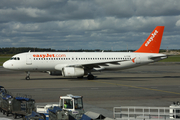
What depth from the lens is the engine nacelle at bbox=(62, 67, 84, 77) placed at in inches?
1329

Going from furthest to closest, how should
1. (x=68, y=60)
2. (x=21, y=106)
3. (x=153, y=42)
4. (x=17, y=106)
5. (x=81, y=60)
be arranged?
1. (x=153, y=42)
2. (x=81, y=60)
3. (x=68, y=60)
4. (x=21, y=106)
5. (x=17, y=106)

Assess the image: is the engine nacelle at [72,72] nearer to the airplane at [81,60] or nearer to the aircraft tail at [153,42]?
the airplane at [81,60]

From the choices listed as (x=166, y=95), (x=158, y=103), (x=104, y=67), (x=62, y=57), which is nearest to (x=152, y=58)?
(x=104, y=67)

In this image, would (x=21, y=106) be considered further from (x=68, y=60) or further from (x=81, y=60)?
(x=81, y=60)

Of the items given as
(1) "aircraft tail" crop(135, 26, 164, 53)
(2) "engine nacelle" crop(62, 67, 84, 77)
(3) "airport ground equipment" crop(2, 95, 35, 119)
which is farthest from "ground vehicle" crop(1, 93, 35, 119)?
(1) "aircraft tail" crop(135, 26, 164, 53)

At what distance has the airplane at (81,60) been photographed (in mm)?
35375

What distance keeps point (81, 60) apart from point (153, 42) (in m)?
13.1

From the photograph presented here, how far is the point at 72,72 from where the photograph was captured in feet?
111

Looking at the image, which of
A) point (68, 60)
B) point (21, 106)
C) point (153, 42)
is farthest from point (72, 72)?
point (21, 106)

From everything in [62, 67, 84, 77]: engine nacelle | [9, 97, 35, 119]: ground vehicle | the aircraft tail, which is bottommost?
[9, 97, 35, 119]: ground vehicle

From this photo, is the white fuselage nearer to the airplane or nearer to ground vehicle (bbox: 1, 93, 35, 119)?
the airplane

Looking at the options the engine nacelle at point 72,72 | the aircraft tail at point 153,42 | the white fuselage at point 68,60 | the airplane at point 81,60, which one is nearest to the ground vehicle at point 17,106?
the engine nacelle at point 72,72

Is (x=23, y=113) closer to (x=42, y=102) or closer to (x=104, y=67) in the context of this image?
(x=42, y=102)

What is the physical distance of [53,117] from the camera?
11938mm
